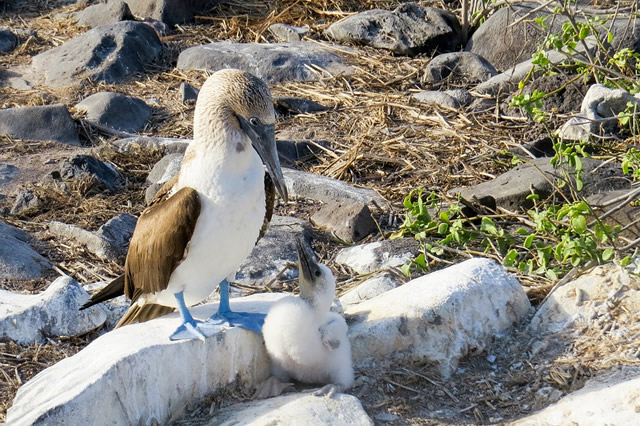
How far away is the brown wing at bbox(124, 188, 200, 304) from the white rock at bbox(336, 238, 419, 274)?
1.53 m

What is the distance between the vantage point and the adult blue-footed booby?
11.6ft

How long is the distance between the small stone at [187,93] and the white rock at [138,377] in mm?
4286

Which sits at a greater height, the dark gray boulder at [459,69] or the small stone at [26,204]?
the dark gray boulder at [459,69]

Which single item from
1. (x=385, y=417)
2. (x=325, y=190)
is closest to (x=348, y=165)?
(x=325, y=190)

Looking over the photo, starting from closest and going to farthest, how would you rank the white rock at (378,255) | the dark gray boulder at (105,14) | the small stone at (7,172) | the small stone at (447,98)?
1. the white rock at (378,255)
2. the small stone at (7,172)
3. the small stone at (447,98)
4. the dark gray boulder at (105,14)

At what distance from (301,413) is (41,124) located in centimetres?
463

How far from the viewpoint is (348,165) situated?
21.5 feet

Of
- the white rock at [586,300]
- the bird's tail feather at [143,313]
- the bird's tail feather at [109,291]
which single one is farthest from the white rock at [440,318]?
the bird's tail feather at [109,291]

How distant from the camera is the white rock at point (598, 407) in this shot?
315 centimetres

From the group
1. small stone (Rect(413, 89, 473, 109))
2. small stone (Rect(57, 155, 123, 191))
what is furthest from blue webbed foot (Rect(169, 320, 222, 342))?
small stone (Rect(413, 89, 473, 109))

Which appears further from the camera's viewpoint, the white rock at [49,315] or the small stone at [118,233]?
the small stone at [118,233]

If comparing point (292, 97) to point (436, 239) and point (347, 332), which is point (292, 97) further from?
point (347, 332)

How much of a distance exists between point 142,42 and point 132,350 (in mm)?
5895

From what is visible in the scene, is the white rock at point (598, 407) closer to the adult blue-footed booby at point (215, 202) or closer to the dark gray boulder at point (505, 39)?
the adult blue-footed booby at point (215, 202)
